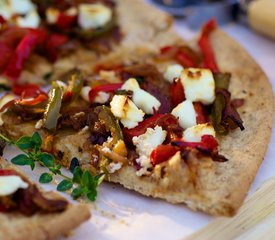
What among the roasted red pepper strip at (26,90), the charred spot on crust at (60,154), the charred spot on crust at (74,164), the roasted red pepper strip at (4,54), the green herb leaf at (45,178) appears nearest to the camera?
the green herb leaf at (45,178)

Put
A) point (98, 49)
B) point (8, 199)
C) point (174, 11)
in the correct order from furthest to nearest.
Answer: point (174, 11)
point (98, 49)
point (8, 199)

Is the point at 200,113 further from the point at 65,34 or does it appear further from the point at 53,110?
the point at 65,34

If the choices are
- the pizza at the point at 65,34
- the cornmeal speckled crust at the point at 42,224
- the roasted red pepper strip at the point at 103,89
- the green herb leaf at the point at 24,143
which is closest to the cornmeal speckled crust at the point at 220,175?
the cornmeal speckled crust at the point at 42,224

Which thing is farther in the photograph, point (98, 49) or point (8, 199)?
point (98, 49)

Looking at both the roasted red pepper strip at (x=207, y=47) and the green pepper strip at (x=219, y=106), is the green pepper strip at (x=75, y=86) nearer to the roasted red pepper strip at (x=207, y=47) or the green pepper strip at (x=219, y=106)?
the green pepper strip at (x=219, y=106)

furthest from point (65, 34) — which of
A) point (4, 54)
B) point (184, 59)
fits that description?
point (184, 59)

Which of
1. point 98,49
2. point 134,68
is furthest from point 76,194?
point 98,49

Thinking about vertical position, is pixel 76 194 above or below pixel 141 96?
below

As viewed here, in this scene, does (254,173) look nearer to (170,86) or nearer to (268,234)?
(268,234)
